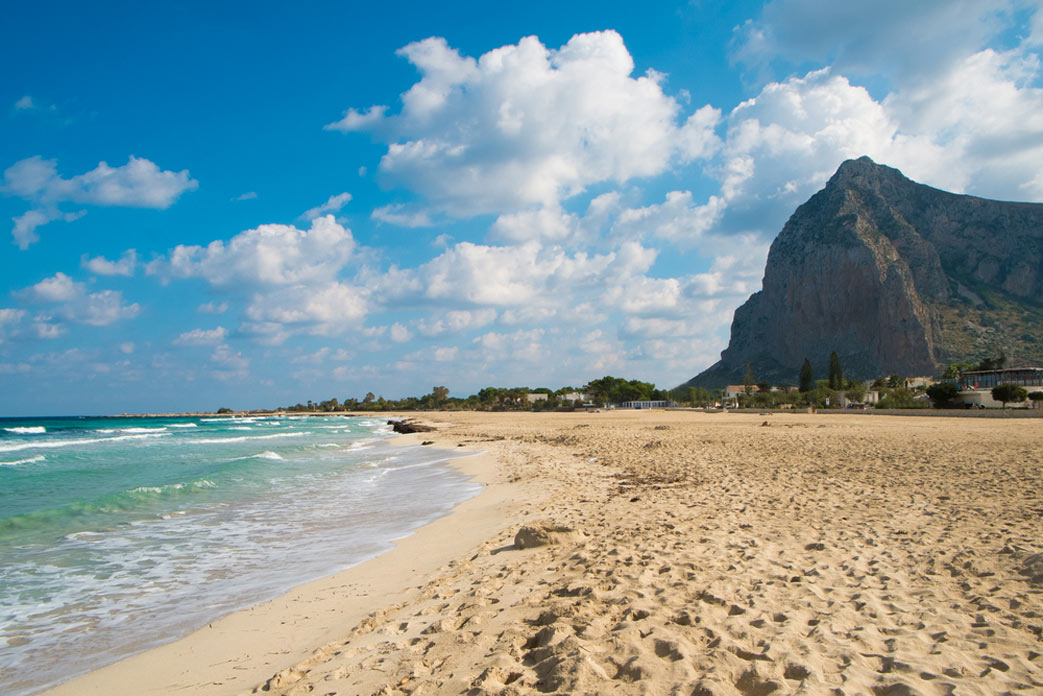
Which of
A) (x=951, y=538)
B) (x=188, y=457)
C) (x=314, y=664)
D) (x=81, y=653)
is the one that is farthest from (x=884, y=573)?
(x=188, y=457)

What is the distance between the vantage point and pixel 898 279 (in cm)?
13388

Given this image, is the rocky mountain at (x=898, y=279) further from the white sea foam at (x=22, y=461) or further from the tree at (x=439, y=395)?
the white sea foam at (x=22, y=461)

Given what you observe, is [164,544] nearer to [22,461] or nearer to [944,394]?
[22,461]

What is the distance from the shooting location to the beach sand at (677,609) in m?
3.61

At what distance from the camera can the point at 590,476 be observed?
48.9 ft

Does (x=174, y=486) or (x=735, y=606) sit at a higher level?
(x=735, y=606)

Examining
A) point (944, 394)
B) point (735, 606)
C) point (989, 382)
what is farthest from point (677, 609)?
point (989, 382)

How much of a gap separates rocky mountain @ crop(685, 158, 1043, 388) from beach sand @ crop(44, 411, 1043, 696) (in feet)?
471

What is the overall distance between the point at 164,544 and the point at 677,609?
9663 millimetres

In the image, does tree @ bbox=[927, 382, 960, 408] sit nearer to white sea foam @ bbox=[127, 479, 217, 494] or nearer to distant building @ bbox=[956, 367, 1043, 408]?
distant building @ bbox=[956, 367, 1043, 408]

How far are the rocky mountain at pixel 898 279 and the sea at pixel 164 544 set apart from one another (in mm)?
144790

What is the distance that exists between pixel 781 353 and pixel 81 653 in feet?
583

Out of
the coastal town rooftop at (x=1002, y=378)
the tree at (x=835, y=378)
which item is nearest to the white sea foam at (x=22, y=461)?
the coastal town rooftop at (x=1002, y=378)

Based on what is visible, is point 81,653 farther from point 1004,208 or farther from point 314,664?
point 1004,208
